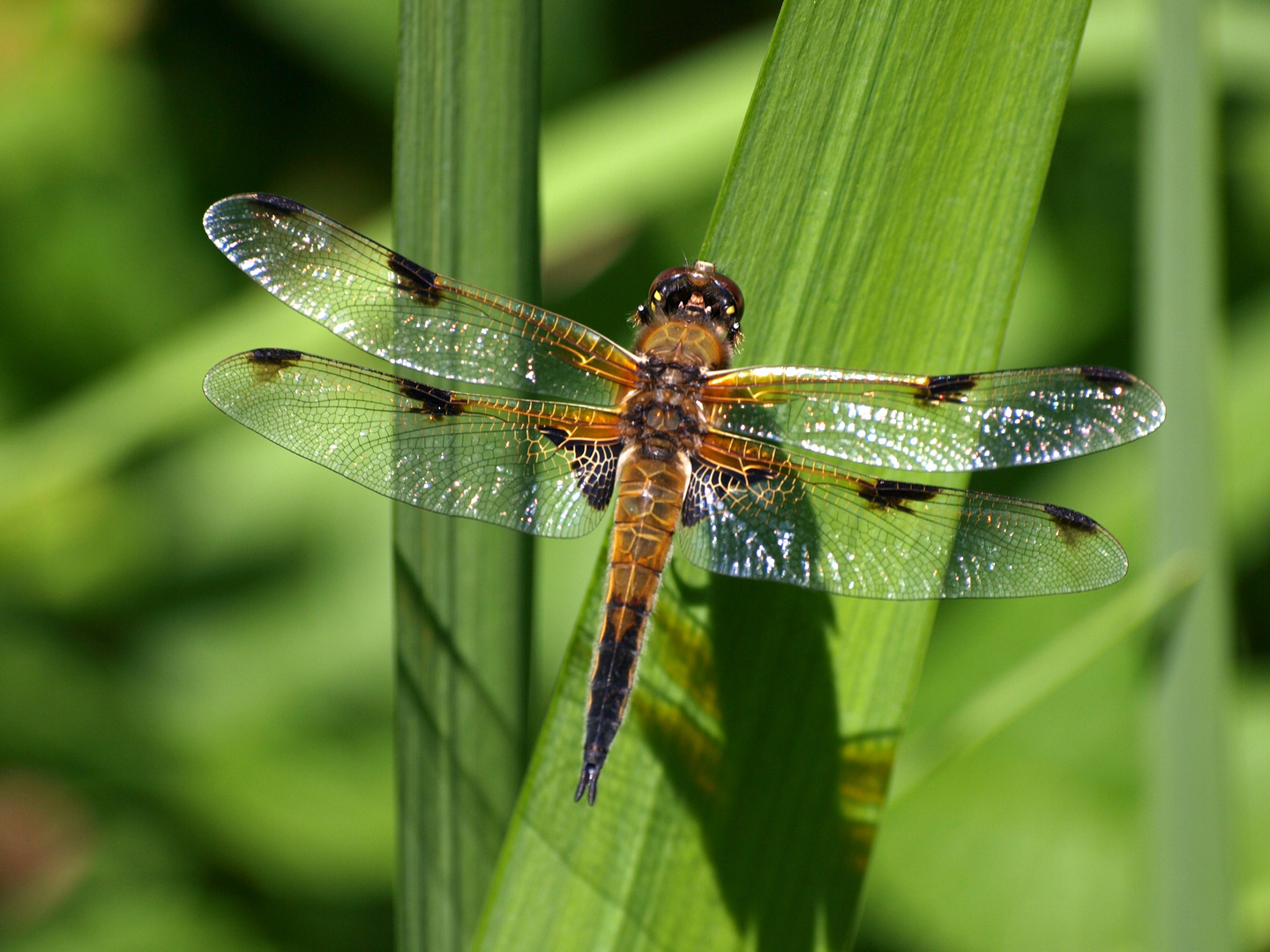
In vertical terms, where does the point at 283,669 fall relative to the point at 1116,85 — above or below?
below

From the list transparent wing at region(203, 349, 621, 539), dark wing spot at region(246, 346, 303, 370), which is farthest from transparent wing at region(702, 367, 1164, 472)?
dark wing spot at region(246, 346, 303, 370)

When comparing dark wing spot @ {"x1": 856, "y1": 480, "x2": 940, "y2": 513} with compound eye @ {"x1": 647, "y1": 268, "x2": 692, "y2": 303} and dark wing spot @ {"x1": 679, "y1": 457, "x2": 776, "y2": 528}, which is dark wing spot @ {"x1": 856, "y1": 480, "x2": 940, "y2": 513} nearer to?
dark wing spot @ {"x1": 679, "y1": 457, "x2": 776, "y2": 528}

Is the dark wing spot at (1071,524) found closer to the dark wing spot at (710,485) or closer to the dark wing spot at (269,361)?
the dark wing spot at (710,485)

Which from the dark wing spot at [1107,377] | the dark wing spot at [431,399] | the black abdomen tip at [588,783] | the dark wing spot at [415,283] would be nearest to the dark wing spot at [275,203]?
the dark wing spot at [415,283]

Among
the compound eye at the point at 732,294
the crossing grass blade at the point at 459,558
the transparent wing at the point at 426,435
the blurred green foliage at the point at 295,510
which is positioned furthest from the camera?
the blurred green foliage at the point at 295,510

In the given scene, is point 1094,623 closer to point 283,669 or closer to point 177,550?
point 283,669

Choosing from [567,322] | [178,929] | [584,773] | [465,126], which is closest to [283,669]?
[178,929]
